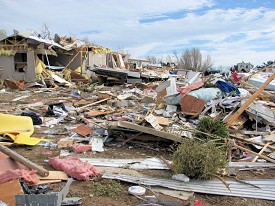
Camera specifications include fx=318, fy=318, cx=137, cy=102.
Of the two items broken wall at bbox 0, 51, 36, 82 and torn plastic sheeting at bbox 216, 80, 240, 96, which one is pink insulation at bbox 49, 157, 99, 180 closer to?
torn plastic sheeting at bbox 216, 80, 240, 96

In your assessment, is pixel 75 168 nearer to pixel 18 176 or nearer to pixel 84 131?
pixel 18 176

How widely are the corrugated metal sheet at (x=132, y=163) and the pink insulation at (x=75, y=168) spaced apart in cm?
43

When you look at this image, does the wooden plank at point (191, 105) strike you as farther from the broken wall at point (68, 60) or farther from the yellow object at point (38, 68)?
the broken wall at point (68, 60)

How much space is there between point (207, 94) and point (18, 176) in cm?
631

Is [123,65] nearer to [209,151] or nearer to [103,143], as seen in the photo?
[103,143]

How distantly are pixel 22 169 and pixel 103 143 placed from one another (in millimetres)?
2406

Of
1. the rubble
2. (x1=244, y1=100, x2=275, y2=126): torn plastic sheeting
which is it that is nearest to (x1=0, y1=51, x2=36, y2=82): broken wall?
the rubble

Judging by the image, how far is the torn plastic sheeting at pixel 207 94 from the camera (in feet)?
29.8

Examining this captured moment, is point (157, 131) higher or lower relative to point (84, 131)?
higher

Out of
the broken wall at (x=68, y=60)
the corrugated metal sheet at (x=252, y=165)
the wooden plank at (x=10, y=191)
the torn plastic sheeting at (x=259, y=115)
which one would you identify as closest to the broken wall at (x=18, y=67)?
the broken wall at (x=68, y=60)

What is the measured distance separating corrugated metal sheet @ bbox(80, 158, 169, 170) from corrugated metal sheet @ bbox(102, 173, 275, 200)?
54 cm

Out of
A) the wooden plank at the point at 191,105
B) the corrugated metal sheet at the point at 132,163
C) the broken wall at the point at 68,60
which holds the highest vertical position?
the broken wall at the point at 68,60

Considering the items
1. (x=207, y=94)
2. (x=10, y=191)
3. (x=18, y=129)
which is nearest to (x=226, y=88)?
(x=207, y=94)

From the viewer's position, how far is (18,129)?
719 centimetres
